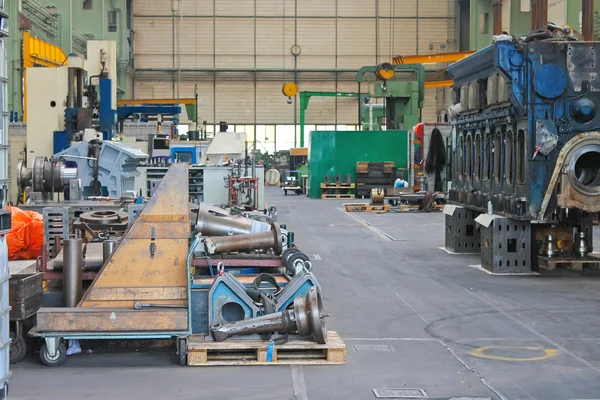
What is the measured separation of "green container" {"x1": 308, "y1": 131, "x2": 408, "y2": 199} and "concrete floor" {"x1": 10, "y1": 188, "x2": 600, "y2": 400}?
17065 millimetres

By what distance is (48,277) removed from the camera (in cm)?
663

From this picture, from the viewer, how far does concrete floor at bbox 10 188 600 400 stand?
5234 millimetres

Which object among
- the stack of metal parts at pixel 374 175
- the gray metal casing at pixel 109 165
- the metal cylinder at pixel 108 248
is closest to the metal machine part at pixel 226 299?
the metal cylinder at pixel 108 248

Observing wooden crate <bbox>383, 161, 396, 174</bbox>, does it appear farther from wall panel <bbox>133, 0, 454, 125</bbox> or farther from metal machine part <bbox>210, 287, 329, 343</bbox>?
metal machine part <bbox>210, 287, 329, 343</bbox>

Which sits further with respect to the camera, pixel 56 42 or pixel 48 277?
pixel 56 42

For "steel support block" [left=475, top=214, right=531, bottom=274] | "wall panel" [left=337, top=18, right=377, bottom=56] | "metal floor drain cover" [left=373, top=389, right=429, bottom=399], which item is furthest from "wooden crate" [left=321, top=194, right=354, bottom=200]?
"metal floor drain cover" [left=373, top=389, right=429, bottom=399]

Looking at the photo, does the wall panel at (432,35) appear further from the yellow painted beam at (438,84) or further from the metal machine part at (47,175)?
the metal machine part at (47,175)

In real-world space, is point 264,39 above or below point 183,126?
above

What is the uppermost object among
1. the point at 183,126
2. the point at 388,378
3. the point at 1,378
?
the point at 183,126

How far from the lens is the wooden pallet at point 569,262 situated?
33.6 ft

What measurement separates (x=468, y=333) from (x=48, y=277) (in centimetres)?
333

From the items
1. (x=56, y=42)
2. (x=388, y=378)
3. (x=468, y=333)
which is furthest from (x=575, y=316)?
(x=56, y=42)

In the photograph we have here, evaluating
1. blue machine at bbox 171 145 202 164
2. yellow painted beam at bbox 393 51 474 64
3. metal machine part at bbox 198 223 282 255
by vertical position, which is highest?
yellow painted beam at bbox 393 51 474 64

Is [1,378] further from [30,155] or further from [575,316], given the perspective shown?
[30,155]
